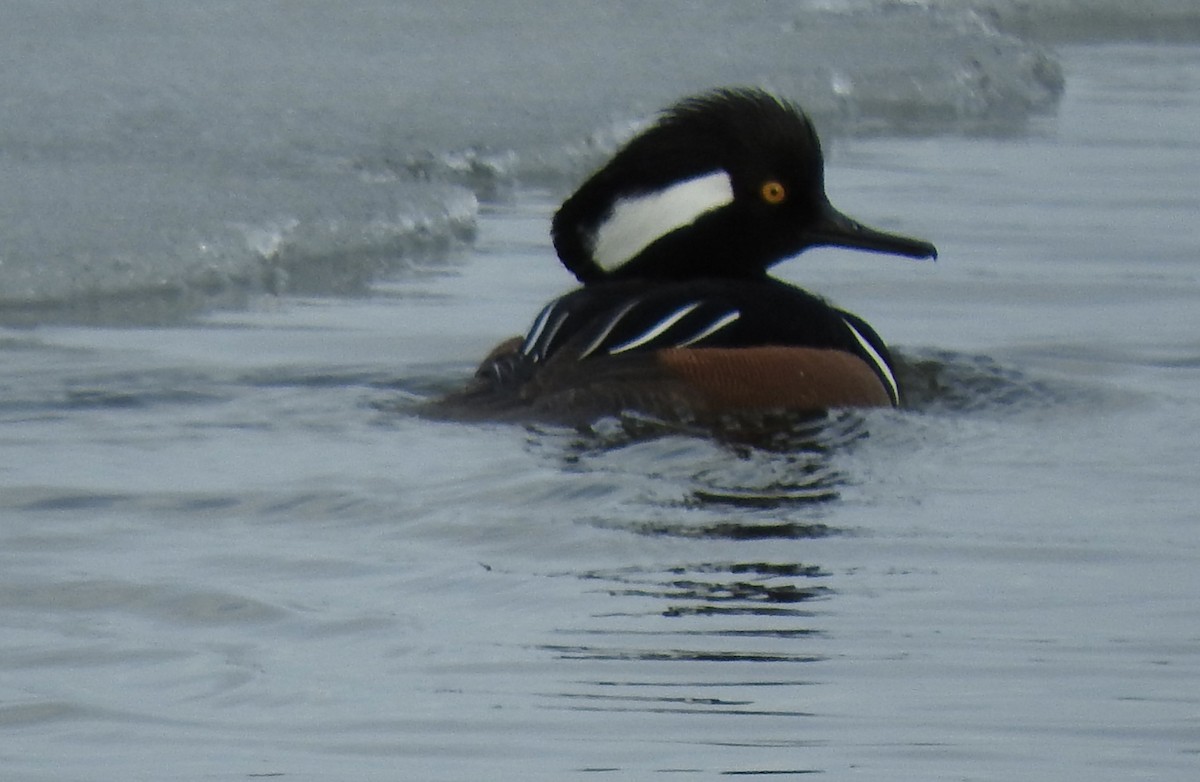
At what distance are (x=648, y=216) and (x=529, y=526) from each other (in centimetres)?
154

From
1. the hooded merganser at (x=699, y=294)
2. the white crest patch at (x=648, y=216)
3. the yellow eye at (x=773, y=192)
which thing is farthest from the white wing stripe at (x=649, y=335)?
the yellow eye at (x=773, y=192)

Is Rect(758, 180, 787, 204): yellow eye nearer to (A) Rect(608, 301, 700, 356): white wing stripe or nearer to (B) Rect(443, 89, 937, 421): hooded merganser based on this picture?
(B) Rect(443, 89, 937, 421): hooded merganser

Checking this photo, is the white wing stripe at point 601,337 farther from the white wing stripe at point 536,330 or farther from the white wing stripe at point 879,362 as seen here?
the white wing stripe at point 879,362

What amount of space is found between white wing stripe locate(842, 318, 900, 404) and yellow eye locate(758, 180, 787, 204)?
1.48 feet

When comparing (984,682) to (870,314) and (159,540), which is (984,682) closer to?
(159,540)

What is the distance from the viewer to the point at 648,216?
246 inches

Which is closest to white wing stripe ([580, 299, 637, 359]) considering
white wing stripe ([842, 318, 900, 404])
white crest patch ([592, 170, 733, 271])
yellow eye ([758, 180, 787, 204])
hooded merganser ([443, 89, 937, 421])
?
hooded merganser ([443, 89, 937, 421])

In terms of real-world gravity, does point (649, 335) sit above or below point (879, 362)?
above

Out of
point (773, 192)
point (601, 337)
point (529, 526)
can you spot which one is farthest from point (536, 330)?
point (529, 526)

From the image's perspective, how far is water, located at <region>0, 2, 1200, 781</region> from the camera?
3.66 meters

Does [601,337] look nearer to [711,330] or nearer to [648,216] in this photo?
[711,330]

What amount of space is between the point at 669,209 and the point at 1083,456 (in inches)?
48.6

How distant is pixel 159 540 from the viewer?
4750mm

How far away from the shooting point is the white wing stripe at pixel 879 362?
6.19 m
